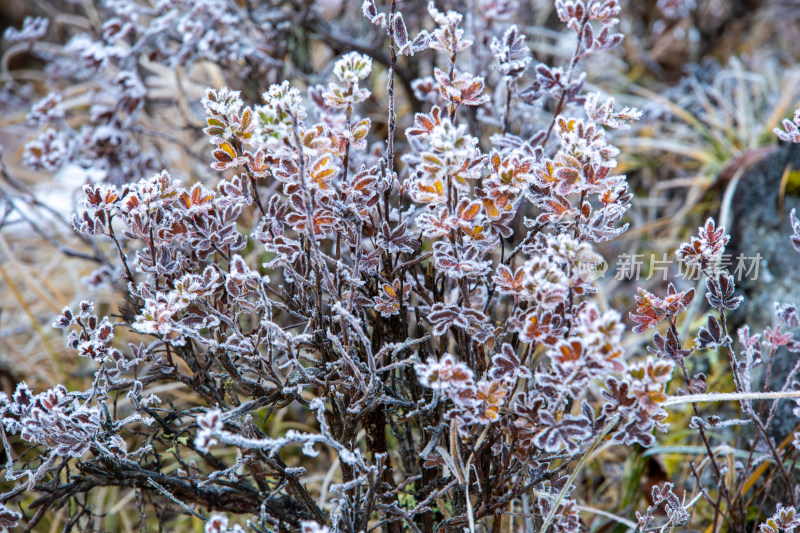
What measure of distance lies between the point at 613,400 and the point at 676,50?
3.34 meters

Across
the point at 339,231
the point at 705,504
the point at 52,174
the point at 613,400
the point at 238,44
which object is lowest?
the point at 705,504

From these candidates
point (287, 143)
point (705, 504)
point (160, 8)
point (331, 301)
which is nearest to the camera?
point (287, 143)

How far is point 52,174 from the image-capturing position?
382 cm

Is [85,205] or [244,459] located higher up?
[85,205]

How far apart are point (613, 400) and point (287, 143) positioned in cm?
72

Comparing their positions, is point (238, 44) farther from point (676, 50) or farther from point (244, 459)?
point (676, 50)

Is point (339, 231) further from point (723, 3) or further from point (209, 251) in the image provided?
point (723, 3)

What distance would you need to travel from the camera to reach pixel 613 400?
1.06 m

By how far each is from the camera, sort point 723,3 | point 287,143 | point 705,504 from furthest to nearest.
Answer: point 723,3
point 705,504
point 287,143

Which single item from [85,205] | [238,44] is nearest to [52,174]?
[238,44]

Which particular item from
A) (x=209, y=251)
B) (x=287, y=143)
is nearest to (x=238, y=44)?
(x=209, y=251)

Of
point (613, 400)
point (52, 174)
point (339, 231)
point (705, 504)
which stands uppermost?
point (339, 231)

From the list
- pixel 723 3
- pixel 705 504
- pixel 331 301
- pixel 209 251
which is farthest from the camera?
pixel 723 3

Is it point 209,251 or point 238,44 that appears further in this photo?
point 238,44
